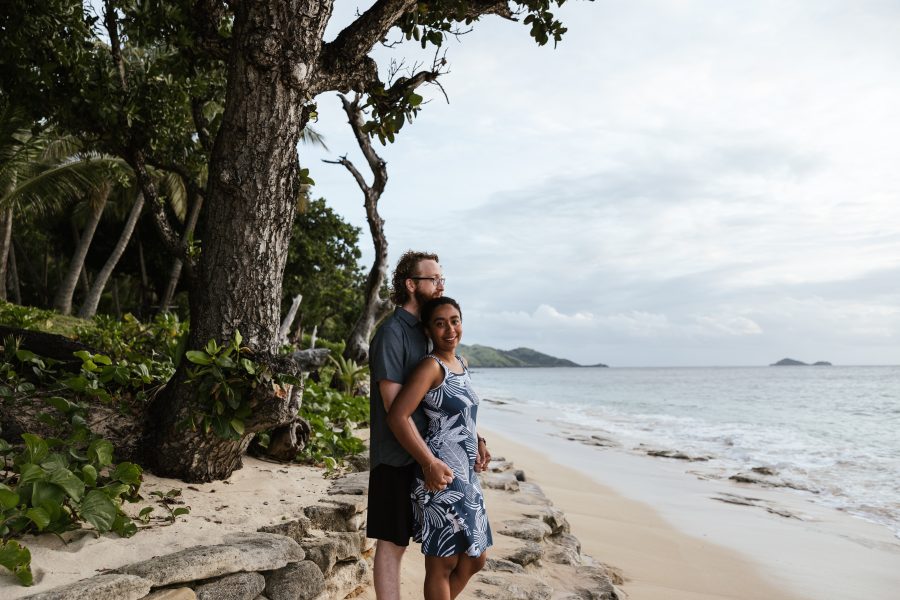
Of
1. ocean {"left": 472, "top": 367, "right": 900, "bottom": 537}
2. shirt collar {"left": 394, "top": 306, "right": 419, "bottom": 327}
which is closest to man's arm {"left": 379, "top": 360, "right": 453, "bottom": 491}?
shirt collar {"left": 394, "top": 306, "right": 419, "bottom": 327}

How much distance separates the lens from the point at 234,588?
313 cm

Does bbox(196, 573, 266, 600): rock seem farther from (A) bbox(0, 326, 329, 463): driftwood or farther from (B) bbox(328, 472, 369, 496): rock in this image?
(B) bbox(328, 472, 369, 496): rock

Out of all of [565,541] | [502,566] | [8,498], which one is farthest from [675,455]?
[8,498]

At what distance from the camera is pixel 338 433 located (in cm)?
691

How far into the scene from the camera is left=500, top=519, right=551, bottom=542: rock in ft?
17.9

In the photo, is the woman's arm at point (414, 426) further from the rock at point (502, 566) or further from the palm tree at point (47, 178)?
the palm tree at point (47, 178)

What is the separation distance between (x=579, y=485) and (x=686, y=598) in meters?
4.76

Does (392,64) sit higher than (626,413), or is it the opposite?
(392,64)

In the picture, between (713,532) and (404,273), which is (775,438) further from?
(404,273)

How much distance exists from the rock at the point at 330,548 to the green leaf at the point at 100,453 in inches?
45.3

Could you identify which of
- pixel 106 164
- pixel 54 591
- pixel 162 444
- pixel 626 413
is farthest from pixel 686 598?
pixel 626 413

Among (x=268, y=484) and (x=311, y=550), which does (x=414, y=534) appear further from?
(x=268, y=484)

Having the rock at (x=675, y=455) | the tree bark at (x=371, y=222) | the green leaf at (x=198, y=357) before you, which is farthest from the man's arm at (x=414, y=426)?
the rock at (x=675, y=455)

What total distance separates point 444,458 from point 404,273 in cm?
97
